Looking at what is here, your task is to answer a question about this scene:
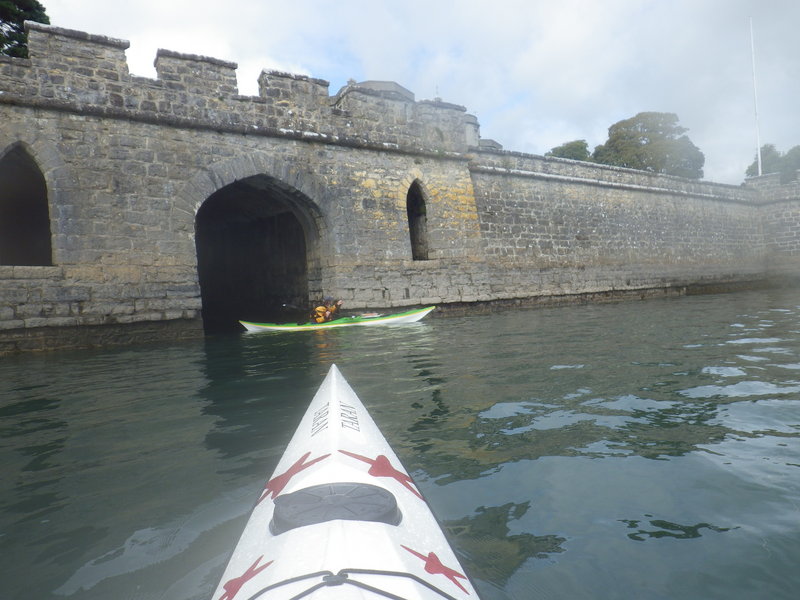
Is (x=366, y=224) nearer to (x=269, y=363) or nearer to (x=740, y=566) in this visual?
(x=269, y=363)

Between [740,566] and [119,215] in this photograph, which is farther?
[119,215]

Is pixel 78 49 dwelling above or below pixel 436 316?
above


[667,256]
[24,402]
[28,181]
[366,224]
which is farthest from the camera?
[667,256]

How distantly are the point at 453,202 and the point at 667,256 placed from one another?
9232mm

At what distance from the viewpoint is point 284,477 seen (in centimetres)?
192

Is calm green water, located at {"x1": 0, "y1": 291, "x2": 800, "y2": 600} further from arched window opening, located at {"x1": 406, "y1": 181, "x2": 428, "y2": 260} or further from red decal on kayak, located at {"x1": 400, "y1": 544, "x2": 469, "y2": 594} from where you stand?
arched window opening, located at {"x1": 406, "y1": 181, "x2": 428, "y2": 260}

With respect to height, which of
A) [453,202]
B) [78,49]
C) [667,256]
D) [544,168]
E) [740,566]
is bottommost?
[740,566]

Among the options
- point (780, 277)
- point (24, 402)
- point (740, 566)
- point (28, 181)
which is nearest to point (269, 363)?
point (24, 402)

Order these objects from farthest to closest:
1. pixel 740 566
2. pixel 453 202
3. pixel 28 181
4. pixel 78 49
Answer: pixel 453 202 < pixel 28 181 < pixel 78 49 < pixel 740 566

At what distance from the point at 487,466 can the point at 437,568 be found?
1.31m

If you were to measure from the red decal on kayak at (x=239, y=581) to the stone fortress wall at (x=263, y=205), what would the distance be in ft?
25.7

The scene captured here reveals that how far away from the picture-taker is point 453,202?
1205 centimetres

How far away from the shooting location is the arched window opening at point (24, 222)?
982cm

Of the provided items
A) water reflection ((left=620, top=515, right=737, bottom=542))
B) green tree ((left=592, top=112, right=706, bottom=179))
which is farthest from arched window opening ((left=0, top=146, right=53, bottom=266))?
green tree ((left=592, top=112, right=706, bottom=179))
